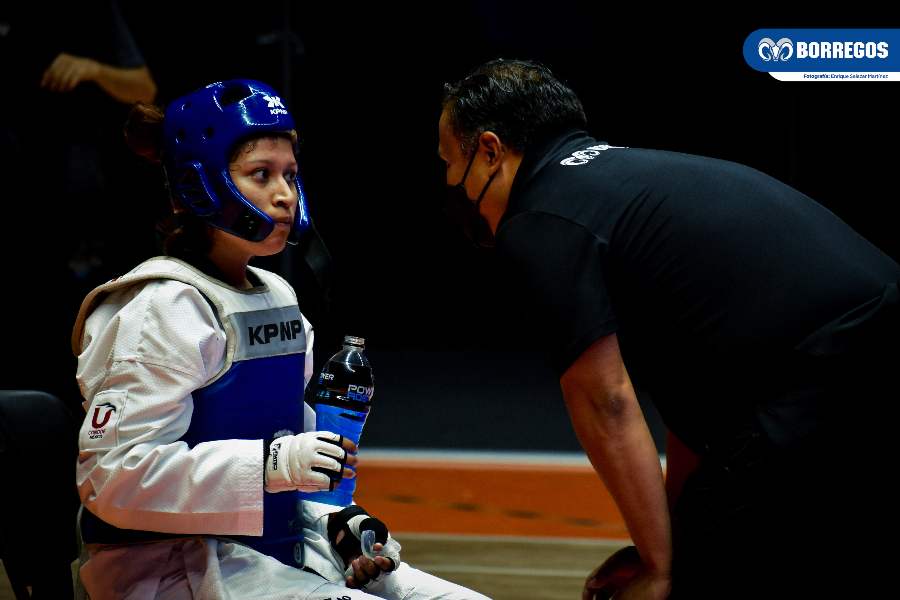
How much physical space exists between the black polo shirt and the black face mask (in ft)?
0.82

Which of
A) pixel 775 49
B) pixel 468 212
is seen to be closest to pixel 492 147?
pixel 468 212

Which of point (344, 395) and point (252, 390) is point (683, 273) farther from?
point (252, 390)

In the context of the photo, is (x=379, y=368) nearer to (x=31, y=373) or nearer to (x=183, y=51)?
(x=183, y=51)

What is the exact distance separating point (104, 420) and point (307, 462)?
1.21 feet

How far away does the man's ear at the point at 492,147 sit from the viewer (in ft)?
8.84

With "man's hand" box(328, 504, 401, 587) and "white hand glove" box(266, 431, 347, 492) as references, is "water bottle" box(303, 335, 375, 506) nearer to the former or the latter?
"man's hand" box(328, 504, 401, 587)

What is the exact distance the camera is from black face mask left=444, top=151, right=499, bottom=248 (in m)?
2.80

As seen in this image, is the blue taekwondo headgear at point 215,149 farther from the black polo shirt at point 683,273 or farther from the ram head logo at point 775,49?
the ram head logo at point 775,49

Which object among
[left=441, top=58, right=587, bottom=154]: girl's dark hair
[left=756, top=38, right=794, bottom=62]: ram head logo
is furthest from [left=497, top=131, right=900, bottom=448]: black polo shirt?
[left=756, top=38, right=794, bottom=62]: ram head logo

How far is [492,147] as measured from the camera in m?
2.70

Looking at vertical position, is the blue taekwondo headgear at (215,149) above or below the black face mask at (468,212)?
above

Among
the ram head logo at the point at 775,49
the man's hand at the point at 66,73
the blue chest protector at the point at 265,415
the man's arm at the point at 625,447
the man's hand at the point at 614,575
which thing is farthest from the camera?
the ram head logo at the point at 775,49

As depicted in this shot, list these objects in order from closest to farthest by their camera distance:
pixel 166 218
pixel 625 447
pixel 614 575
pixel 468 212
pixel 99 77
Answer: pixel 625 447, pixel 614 575, pixel 166 218, pixel 468 212, pixel 99 77

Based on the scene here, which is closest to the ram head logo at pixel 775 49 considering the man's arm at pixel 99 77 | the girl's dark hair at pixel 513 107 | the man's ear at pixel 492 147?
the man's arm at pixel 99 77
